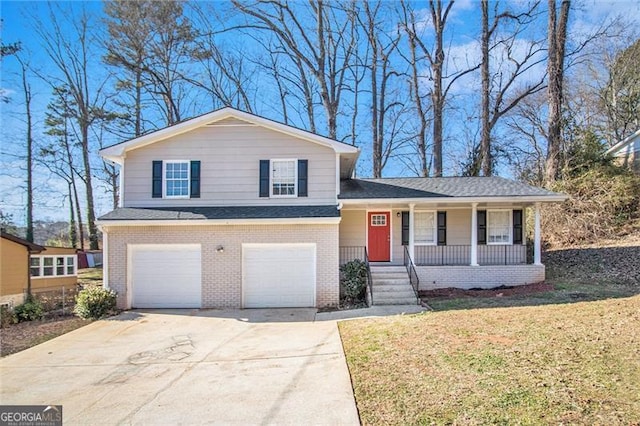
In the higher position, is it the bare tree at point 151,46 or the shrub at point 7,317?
the bare tree at point 151,46

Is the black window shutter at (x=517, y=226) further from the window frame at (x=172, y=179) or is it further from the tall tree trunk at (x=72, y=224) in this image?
the tall tree trunk at (x=72, y=224)

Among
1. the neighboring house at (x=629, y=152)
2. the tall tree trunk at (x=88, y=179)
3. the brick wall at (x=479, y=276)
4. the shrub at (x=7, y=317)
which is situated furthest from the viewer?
the tall tree trunk at (x=88, y=179)

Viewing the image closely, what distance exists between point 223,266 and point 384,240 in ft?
19.6

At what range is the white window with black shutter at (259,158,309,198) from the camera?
12797mm

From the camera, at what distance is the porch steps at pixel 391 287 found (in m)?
11.2

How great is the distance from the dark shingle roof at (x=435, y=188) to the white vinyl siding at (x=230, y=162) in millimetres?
1212

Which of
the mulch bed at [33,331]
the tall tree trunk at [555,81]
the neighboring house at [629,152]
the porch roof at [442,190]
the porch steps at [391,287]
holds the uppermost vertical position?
the tall tree trunk at [555,81]

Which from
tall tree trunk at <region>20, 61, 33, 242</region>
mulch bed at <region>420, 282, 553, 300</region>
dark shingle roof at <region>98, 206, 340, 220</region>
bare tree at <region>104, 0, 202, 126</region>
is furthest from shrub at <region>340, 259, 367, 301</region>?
tall tree trunk at <region>20, 61, 33, 242</region>

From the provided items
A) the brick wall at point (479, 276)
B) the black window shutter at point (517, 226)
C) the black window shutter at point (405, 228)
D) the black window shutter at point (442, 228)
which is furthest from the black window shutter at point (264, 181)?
the black window shutter at point (517, 226)

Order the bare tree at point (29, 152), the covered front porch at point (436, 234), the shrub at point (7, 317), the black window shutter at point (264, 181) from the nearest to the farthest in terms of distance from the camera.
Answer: the shrub at point (7, 317)
the black window shutter at point (264, 181)
the covered front porch at point (436, 234)
the bare tree at point (29, 152)

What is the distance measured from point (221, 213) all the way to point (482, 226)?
373 inches

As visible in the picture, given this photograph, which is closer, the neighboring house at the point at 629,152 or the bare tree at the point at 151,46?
the neighboring house at the point at 629,152

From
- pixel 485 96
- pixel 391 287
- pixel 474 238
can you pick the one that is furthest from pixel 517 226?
pixel 485 96

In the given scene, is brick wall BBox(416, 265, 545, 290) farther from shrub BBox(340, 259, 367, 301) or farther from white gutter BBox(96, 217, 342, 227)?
white gutter BBox(96, 217, 342, 227)
